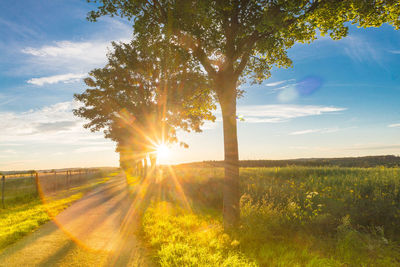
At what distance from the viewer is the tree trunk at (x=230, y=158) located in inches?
303

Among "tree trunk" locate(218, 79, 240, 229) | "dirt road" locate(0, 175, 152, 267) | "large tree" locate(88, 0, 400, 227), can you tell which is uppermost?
"large tree" locate(88, 0, 400, 227)

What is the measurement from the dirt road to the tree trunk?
2.95 metres

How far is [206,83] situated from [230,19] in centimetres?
319

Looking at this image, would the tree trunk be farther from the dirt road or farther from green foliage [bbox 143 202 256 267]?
the dirt road

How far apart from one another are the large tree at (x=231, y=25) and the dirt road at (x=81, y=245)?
3308 mm

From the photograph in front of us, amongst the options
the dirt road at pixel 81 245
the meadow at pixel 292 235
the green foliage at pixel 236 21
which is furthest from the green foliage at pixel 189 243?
the green foliage at pixel 236 21

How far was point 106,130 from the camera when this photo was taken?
95.8 feet

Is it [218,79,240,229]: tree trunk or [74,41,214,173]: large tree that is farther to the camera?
[74,41,214,173]: large tree

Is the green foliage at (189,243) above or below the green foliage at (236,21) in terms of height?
below

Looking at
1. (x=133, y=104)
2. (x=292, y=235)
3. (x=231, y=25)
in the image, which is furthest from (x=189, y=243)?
(x=133, y=104)

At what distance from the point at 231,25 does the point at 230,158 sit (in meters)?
4.56

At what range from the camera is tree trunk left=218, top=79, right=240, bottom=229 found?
7.71 metres

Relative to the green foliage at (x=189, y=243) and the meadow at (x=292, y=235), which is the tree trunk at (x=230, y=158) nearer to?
the meadow at (x=292, y=235)

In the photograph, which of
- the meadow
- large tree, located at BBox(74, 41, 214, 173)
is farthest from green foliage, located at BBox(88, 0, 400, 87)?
large tree, located at BBox(74, 41, 214, 173)
